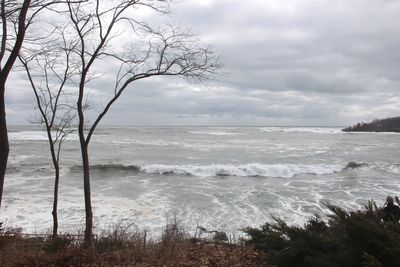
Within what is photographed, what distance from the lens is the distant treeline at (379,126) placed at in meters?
120

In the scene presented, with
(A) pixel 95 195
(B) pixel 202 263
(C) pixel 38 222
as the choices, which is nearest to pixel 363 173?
(A) pixel 95 195

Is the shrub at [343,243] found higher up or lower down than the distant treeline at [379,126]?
lower down

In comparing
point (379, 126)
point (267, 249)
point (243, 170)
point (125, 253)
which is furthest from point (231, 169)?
point (379, 126)

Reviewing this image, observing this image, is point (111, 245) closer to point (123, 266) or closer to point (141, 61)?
point (123, 266)

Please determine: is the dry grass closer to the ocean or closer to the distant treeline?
the ocean

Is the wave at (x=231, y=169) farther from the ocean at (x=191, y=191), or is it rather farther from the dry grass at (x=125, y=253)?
the dry grass at (x=125, y=253)

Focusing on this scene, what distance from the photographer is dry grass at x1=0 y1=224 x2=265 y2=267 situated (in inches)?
224

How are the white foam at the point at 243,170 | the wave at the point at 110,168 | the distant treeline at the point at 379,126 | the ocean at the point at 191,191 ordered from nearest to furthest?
the ocean at the point at 191,191 → the white foam at the point at 243,170 → the wave at the point at 110,168 → the distant treeline at the point at 379,126

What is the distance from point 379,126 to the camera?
404ft

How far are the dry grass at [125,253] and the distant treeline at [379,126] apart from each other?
4850 inches

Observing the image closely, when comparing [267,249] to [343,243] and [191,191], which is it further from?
[191,191]

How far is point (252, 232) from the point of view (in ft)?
21.6

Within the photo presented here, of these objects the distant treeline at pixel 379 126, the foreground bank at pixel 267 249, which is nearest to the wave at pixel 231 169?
the foreground bank at pixel 267 249

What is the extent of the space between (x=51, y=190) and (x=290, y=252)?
53.9 feet
